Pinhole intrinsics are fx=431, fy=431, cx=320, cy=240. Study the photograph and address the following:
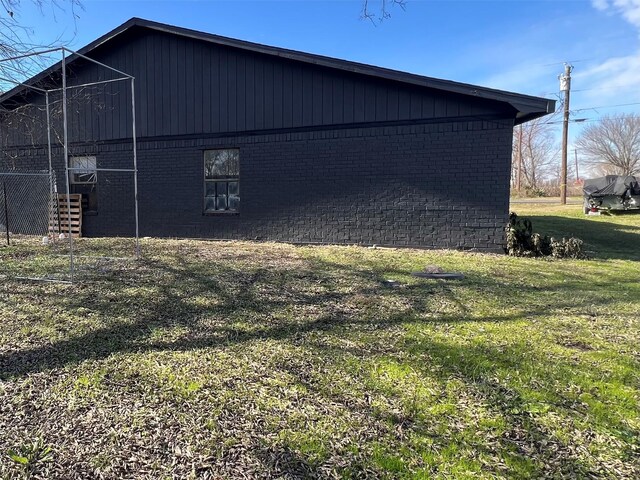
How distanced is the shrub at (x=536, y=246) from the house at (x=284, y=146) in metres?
0.29

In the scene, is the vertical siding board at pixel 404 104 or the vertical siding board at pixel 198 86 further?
the vertical siding board at pixel 198 86

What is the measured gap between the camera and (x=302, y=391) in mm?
2775

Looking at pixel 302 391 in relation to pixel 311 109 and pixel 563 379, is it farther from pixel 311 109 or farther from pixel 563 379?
pixel 311 109

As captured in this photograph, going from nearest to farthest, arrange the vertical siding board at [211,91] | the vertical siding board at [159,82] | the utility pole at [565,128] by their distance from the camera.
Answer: the vertical siding board at [211,91]
the vertical siding board at [159,82]
the utility pole at [565,128]

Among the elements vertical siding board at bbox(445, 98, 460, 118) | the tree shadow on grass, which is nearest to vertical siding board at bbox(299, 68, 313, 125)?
vertical siding board at bbox(445, 98, 460, 118)

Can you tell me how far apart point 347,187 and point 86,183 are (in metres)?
7.59

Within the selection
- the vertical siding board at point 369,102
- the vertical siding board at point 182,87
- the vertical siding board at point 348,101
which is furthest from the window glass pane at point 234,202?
the vertical siding board at point 369,102

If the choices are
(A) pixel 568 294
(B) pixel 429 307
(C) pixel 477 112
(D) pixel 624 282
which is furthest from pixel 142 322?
(C) pixel 477 112

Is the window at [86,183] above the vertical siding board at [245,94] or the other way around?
the other way around

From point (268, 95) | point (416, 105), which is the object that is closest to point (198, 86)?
point (268, 95)

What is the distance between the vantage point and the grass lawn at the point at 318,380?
2.12 m

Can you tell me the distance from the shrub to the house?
29cm

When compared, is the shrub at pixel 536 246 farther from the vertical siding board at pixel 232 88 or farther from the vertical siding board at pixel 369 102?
the vertical siding board at pixel 232 88

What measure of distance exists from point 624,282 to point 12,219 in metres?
14.9
